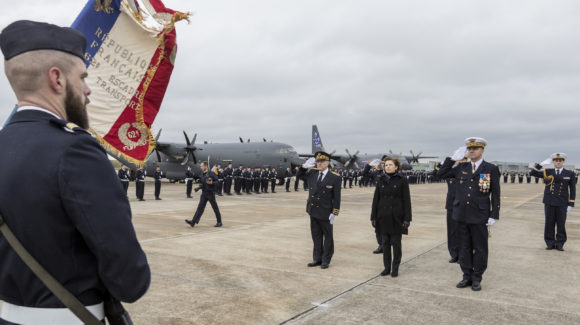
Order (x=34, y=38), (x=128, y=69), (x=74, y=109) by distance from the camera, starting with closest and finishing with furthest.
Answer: (x=34, y=38)
(x=74, y=109)
(x=128, y=69)

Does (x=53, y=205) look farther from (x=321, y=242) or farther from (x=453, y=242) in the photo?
(x=453, y=242)

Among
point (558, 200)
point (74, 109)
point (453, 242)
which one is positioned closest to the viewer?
point (74, 109)

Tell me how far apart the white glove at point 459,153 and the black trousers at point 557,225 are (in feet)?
12.3

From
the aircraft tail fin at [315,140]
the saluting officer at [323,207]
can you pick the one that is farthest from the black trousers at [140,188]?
the aircraft tail fin at [315,140]

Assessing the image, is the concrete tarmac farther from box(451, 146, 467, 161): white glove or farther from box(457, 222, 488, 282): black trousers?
box(451, 146, 467, 161): white glove

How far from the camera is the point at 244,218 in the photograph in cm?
1204

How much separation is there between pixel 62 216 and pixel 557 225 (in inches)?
363

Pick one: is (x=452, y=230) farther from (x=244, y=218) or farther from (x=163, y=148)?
(x=163, y=148)

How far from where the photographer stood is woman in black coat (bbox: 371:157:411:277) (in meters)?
5.77

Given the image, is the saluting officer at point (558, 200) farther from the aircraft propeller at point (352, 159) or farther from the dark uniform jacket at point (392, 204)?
the aircraft propeller at point (352, 159)

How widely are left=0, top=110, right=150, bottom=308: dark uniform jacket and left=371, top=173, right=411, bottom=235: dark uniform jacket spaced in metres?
4.91

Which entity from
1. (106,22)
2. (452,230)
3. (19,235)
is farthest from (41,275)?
(452,230)

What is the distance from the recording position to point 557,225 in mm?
8039

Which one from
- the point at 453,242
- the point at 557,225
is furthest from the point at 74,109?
the point at 557,225
